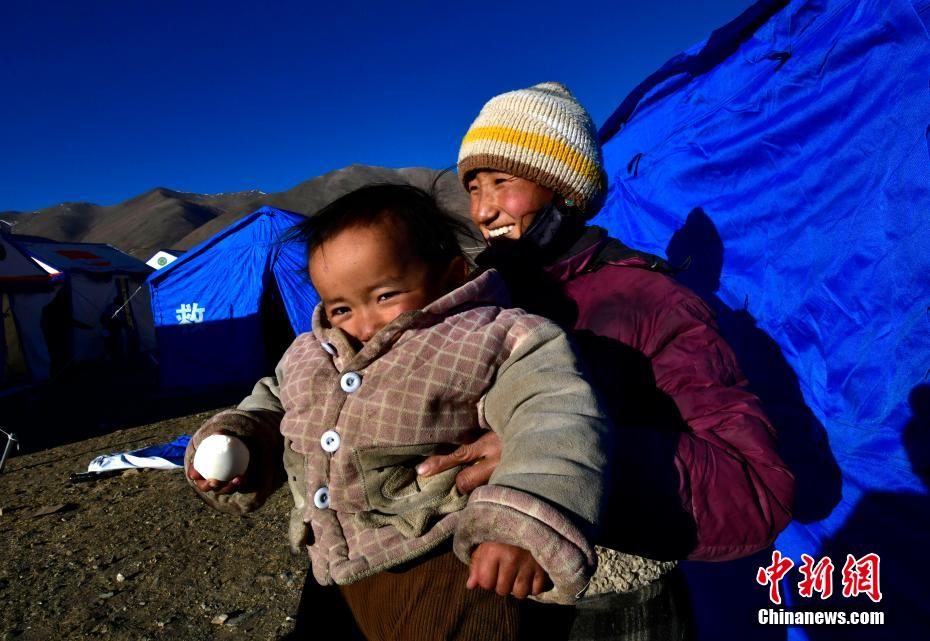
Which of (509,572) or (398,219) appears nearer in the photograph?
(509,572)

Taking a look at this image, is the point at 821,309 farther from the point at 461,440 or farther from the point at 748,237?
Result: the point at 461,440

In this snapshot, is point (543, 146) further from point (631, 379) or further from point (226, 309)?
point (226, 309)

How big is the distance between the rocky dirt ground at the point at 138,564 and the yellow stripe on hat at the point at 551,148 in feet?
9.81

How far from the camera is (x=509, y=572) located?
2.55 ft

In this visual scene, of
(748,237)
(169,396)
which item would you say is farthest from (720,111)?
(169,396)

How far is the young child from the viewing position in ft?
2.57

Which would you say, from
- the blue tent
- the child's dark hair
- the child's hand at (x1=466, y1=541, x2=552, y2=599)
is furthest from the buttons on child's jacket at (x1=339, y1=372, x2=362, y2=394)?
the blue tent

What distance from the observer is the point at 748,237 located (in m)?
2.43

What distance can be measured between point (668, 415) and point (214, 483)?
3.27 feet

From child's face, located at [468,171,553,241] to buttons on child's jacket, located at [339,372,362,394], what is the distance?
75cm

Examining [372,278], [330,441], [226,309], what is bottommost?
[226,309]

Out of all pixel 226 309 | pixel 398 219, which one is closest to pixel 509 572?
pixel 398 219

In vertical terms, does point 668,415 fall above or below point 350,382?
below

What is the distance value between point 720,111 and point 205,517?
493cm
